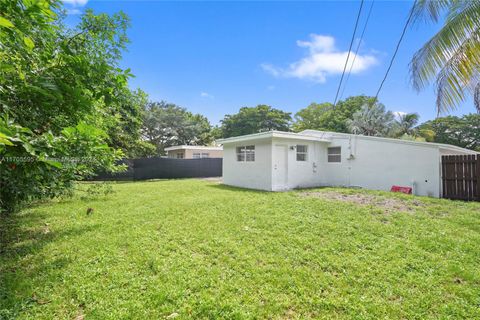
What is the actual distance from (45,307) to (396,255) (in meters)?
4.57

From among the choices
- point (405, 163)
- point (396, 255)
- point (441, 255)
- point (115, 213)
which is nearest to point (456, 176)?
point (405, 163)

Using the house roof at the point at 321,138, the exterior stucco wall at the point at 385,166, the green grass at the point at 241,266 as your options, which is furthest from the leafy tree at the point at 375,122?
the green grass at the point at 241,266

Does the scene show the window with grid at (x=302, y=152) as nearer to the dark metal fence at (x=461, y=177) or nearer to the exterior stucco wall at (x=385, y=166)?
A: the exterior stucco wall at (x=385, y=166)

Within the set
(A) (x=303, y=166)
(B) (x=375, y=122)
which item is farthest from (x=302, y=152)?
(B) (x=375, y=122)

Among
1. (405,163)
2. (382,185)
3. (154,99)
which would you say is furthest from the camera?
(154,99)

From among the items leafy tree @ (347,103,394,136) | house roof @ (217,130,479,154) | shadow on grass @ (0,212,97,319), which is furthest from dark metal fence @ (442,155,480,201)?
leafy tree @ (347,103,394,136)

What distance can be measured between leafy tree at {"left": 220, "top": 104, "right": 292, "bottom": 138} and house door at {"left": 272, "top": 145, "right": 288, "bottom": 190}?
21217 millimetres

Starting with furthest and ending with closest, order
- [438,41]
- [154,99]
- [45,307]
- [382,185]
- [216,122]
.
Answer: [216,122] < [154,99] < [382,185] < [438,41] < [45,307]

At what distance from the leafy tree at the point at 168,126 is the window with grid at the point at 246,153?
19033 millimetres

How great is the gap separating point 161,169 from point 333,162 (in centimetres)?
1135

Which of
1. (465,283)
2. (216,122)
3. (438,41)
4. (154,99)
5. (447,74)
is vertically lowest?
(465,283)

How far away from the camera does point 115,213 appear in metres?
6.08

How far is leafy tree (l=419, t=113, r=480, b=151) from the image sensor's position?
26.8 m

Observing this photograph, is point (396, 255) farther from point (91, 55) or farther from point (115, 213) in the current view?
point (115, 213)
